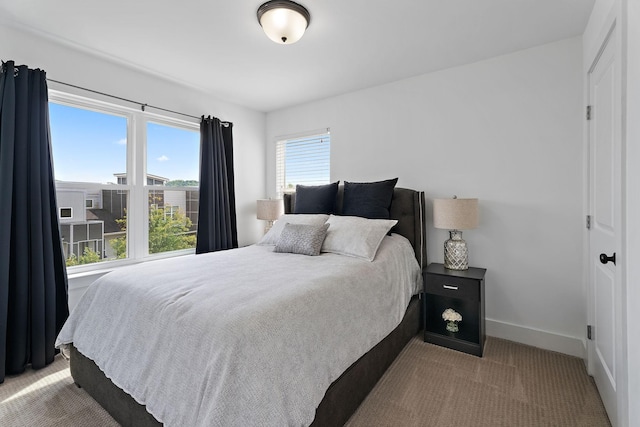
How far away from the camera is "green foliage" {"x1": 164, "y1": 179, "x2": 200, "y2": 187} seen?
3.40m

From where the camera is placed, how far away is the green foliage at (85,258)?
269cm

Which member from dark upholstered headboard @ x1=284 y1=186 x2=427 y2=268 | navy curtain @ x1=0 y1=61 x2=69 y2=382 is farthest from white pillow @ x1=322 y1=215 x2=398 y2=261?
navy curtain @ x1=0 y1=61 x2=69 y2=382

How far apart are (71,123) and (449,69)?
141 inches

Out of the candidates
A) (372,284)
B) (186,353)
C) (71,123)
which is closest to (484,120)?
(372,284)

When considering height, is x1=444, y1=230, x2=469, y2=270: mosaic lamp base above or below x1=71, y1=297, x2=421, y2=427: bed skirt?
above

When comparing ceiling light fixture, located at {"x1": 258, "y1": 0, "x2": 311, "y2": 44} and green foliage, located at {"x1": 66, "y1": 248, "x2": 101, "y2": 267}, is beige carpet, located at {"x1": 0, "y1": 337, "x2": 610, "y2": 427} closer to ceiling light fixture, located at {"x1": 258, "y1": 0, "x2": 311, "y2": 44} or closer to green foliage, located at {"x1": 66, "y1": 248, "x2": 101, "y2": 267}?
green foliage, located at {"x1": 66, "y1": 248, "x2": 101, "y2": 267}

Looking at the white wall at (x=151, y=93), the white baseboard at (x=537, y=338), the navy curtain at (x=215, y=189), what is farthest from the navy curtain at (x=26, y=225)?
the white baseboard at (x=537, y=338)

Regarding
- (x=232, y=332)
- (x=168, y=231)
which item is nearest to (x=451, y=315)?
(x=232, y=332)

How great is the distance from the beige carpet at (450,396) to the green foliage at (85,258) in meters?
0.81

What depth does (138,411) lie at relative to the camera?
141 centimetres

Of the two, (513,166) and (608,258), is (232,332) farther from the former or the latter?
(513,166)

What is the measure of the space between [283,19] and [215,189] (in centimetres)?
211

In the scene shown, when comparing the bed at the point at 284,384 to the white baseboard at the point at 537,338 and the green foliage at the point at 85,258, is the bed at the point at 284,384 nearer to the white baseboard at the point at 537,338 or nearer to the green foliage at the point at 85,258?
the white baseboard at the point at 537,338

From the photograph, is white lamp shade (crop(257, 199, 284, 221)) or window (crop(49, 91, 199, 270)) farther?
white lamp shade (crop(257, 199, 284, 221))
